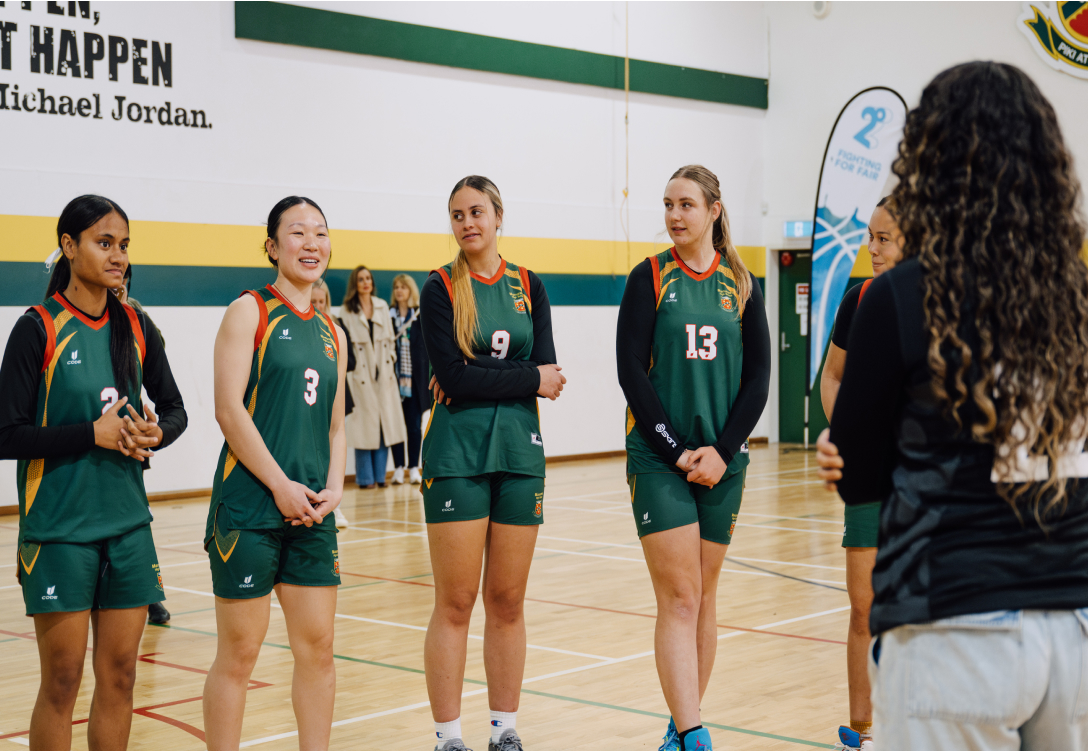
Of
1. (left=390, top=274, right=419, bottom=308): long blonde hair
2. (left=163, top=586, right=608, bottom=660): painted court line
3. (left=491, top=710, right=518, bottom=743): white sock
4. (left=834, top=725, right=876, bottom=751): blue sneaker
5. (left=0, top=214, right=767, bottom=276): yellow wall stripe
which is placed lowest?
(left=163, top=586, right=608, bottom=660): painted court line

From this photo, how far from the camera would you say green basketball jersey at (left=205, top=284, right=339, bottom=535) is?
2.97 m

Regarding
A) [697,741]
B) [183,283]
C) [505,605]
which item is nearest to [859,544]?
[697,741]

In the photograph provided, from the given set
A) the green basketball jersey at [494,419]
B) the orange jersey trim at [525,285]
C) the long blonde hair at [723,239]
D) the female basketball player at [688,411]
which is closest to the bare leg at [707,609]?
the female basketball player at [688,411]

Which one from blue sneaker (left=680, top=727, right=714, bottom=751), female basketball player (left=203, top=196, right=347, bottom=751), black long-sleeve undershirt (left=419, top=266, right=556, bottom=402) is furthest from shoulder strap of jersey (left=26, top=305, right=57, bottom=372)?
blue sneaker (left=680, top=727, right=714, bottom=751)

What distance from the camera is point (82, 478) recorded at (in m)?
2.88

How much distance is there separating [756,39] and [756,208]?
2193mm

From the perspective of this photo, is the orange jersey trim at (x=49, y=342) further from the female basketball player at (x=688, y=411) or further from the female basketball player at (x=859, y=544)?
the female basketball player at (x=859, y=544)

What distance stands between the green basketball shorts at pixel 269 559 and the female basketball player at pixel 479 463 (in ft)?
1.74

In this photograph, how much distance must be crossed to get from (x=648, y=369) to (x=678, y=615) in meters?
0.75

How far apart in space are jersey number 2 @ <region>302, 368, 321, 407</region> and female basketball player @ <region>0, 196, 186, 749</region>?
0.39 m

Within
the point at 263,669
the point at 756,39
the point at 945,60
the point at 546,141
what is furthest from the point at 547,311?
the point at 756,39

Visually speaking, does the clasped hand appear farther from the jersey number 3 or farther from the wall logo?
the wall logo

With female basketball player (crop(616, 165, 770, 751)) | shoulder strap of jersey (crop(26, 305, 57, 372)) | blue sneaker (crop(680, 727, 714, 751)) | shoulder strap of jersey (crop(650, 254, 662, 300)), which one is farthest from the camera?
shoulder strap of jersey (crop(650, 254, 662, 300))

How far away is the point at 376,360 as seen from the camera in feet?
35.0
